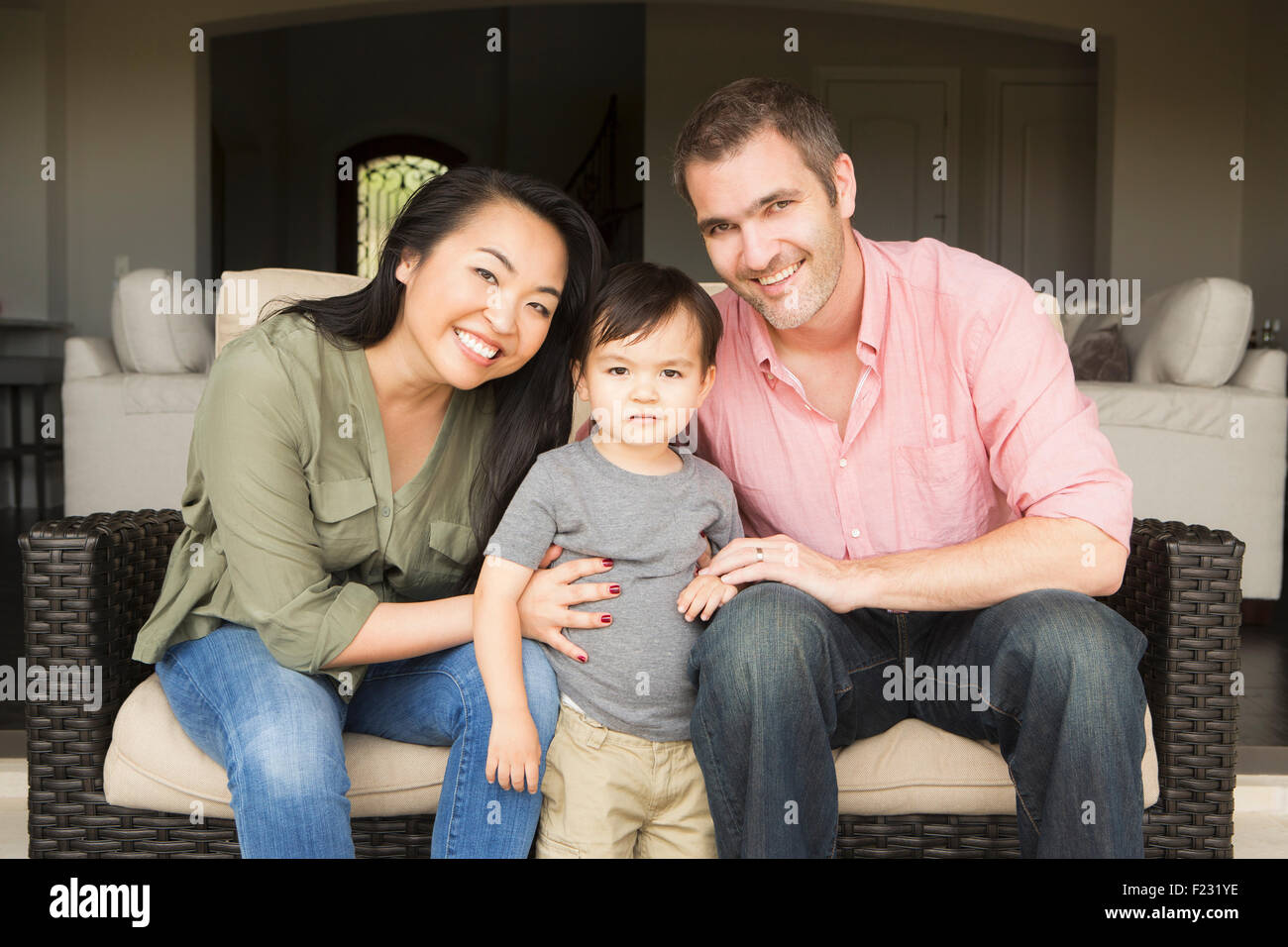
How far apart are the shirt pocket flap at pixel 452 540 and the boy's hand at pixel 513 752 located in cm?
28

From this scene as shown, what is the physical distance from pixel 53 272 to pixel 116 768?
6.01m

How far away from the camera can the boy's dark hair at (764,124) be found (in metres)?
1.49

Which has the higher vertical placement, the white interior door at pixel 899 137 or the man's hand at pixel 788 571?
the white interior door at pixel 899 137

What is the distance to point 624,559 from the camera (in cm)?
135

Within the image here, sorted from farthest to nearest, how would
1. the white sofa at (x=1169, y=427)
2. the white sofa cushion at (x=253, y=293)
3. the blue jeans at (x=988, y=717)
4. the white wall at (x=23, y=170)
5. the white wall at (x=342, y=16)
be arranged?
the white wall at (x=342, y=16)
the white wall at (x=23, y=170)
the white sofa at (x=1169, y=427)
the white sofa cushion at (x=253, y=293)
the blue jeans at (x=988, y=717)

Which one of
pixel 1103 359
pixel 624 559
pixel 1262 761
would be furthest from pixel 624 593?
pixel 1103 359

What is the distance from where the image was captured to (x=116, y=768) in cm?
132

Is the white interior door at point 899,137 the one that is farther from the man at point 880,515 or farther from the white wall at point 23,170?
the man at point 880,515

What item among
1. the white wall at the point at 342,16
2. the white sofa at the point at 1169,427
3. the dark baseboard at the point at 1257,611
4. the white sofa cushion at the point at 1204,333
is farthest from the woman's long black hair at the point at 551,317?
the white wall at the point at 342,16

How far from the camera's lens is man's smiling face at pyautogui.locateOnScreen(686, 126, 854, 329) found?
1.48 metres

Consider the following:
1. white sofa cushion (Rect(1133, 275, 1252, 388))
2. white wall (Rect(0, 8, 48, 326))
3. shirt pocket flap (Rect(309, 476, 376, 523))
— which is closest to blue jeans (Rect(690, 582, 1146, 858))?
shirt pocket flap (Rect(309, 476, 376, 523))

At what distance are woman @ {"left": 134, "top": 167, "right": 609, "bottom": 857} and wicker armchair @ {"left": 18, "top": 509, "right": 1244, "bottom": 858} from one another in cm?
9
